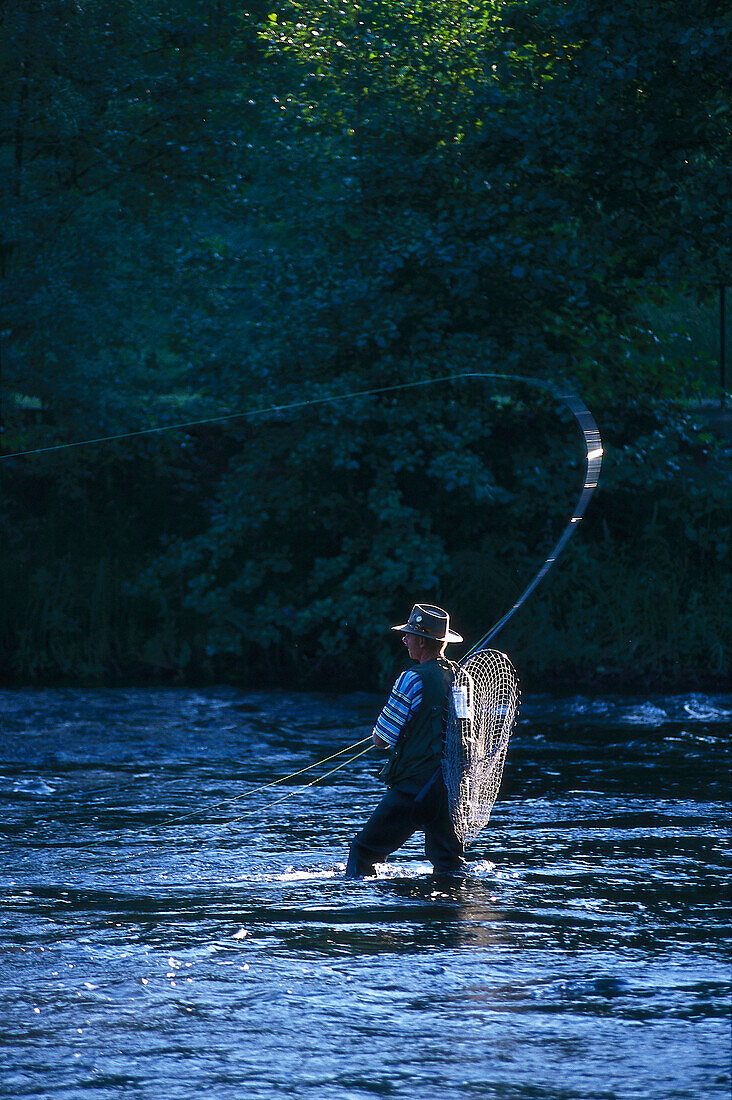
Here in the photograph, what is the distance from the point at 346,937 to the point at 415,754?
1262 millimetres

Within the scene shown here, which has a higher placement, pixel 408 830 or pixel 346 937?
pixel 408 830

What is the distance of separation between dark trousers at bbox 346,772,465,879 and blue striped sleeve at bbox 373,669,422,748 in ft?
1.06

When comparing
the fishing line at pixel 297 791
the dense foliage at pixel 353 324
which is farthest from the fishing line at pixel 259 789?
the dense foliage at pixel 353 324

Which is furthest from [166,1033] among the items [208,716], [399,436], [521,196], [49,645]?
[49,645]

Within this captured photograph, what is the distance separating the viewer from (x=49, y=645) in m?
18.5

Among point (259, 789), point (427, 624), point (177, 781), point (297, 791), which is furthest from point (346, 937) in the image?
point (177, 781)

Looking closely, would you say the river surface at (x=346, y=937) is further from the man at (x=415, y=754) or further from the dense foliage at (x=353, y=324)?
the dense foliage at (x=353, y=324)

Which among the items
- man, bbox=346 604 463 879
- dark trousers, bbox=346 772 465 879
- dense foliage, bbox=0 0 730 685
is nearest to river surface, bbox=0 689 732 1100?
dark trousers, bbox=346 772 465 879

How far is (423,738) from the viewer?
8266 mm

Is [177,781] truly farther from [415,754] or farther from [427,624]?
[427,624]

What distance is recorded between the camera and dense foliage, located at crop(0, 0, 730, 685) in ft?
Answer: 52.5

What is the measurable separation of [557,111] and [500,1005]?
38.4 feet

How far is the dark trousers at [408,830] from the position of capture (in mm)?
8258

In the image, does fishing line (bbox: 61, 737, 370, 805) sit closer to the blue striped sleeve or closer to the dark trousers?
the dark trousers
